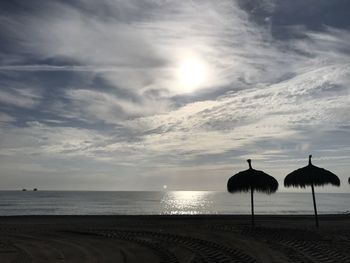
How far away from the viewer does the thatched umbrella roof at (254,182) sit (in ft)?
76.5

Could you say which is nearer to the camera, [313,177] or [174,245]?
[174,245]

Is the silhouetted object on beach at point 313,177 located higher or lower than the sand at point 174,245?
higher

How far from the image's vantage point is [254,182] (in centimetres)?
2330

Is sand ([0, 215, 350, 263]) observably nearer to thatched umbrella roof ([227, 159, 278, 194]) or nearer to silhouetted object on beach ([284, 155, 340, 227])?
thatched umbrella roof ([227, 159, 278, 194])

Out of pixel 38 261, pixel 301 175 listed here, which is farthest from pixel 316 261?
pixel 301 175

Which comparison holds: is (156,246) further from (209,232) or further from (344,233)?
(344,233)

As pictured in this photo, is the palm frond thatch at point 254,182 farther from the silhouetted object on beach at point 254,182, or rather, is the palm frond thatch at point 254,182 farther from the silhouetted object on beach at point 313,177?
the silhouetted object on beach at point 313,177

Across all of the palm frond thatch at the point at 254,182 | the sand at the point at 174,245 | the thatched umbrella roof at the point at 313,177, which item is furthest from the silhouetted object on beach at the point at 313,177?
the sand at the point at 174,245

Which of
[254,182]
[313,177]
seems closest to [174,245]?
[254,182]

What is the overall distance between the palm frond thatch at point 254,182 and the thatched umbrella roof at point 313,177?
1.26 meters

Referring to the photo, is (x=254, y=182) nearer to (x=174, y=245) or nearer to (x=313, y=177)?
(x=313, y=177)

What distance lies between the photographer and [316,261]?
12.3m

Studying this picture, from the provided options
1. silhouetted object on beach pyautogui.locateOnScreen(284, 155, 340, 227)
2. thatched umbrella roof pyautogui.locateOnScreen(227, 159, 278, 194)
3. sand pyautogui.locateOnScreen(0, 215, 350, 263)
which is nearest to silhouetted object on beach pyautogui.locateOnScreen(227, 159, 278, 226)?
thatched umbrella roof pyautogui.locateOnScreen(227, 159, 278, 194)

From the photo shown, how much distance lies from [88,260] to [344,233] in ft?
39.1
